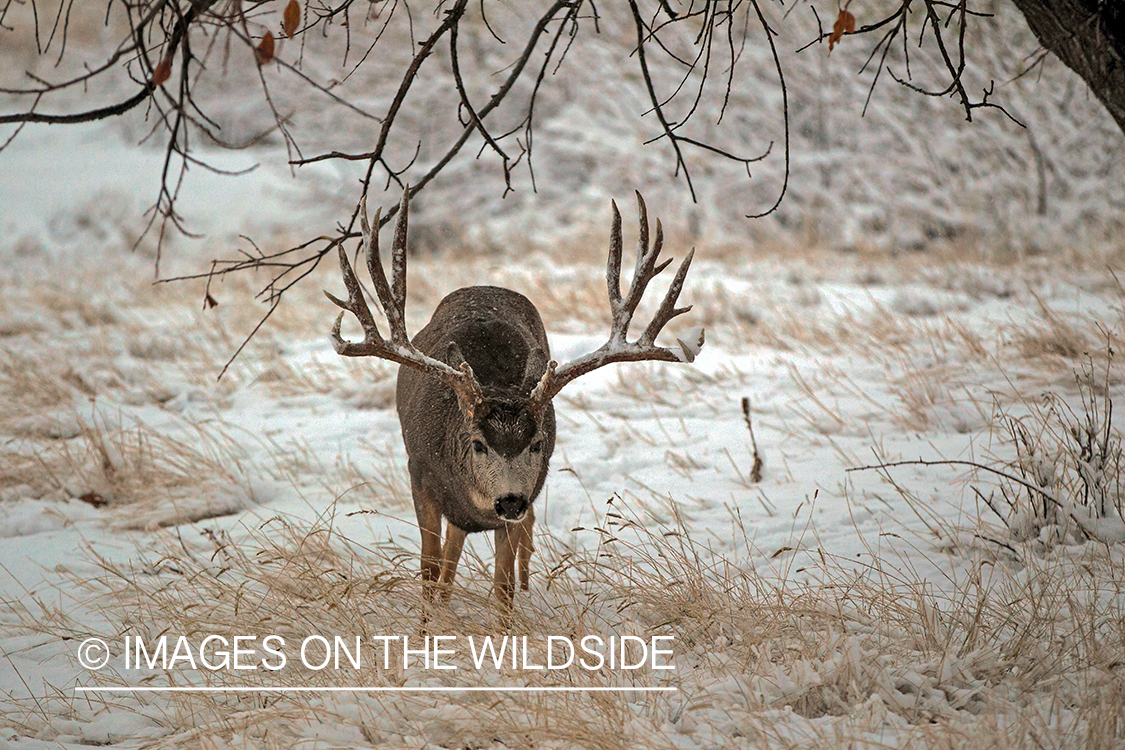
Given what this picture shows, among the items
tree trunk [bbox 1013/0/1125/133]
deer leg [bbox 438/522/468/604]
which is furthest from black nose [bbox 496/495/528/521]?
tree trunk [bbox 1013/0/1125/133]

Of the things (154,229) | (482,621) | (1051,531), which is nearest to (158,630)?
(482,621)

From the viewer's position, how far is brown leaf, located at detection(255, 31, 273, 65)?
1940 mm

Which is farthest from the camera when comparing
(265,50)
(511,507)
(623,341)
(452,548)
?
(452,548)

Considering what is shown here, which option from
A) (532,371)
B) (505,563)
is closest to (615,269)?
(532,371)

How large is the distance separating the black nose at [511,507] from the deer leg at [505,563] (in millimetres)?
350

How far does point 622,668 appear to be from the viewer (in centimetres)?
276

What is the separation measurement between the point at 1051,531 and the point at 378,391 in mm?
4894

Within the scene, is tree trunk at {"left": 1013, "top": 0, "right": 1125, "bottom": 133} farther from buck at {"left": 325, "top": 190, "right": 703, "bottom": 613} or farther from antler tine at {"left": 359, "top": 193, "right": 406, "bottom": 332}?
antler tine at {"left": 359, "top": 193, "right": 406, "bottom": 332}

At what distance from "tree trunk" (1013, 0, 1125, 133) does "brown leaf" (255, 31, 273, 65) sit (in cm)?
260

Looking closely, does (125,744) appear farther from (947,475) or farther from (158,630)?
(947,475)

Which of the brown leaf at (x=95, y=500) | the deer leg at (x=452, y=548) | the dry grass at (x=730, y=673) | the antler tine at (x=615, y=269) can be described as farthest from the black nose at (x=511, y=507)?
the brown leaf at (x=95, y=500)

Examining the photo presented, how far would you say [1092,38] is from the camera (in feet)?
10.6

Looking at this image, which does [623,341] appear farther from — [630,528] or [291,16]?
[291,16]

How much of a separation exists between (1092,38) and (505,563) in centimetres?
291
